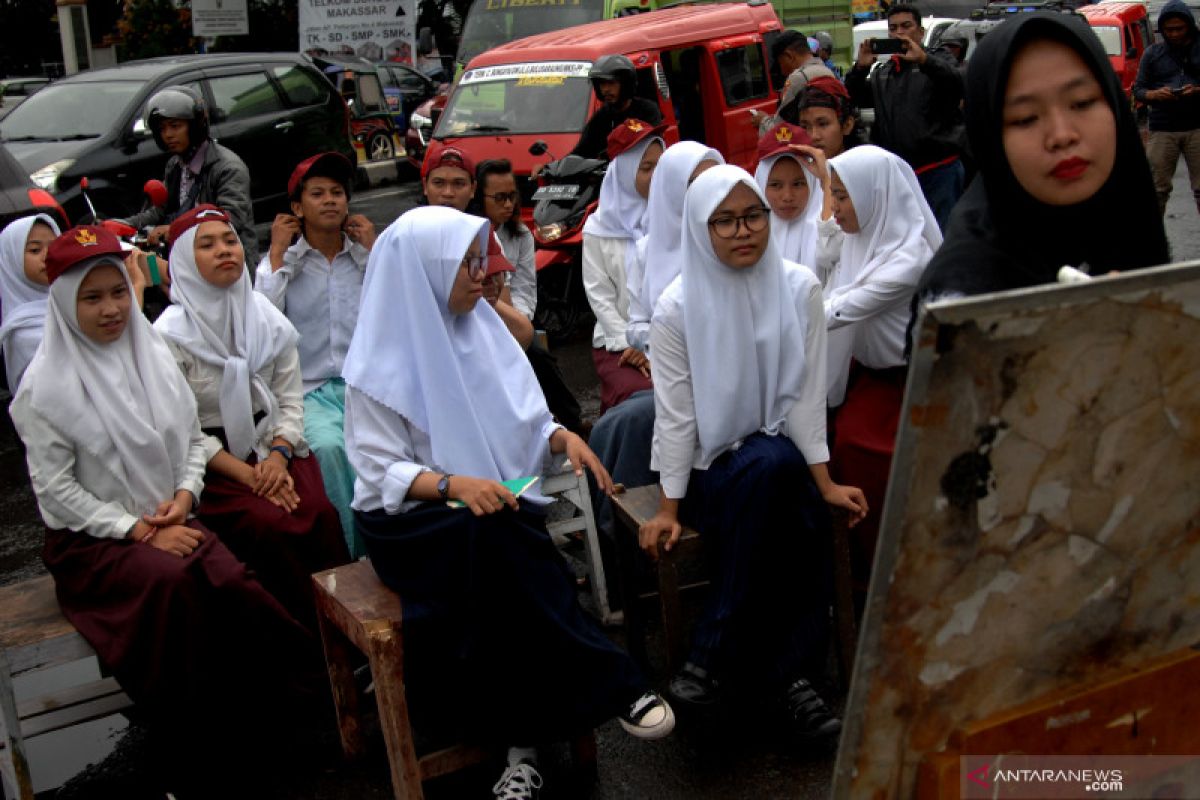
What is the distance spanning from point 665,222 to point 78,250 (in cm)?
229

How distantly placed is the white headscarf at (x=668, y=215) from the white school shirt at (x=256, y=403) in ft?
4.89

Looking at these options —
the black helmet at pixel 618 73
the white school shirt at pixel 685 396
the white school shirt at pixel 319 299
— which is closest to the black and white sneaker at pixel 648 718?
the white school shirt at pixel 685 396

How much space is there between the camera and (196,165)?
19.9ft

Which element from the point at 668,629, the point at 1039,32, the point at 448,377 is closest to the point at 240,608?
the point at 448,377

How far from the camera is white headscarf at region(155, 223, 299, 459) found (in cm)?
402

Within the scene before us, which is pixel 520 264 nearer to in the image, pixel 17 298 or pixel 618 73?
pixel 17 298

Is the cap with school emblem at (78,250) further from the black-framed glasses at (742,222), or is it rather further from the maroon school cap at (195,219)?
the black-framed glasses at (742,222)

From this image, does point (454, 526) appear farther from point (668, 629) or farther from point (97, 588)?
point (97, 588)

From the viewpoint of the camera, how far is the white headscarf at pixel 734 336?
3484 mm

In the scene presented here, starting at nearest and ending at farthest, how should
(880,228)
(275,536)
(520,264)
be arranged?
(275,536), (880,228), (520,264)

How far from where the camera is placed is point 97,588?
10.9 feet

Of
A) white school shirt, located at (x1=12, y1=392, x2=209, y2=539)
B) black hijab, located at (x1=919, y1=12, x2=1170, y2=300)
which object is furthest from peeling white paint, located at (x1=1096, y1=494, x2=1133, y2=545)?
white school shirt, located at (x1=12, y1=392, x2=209, y2=539)

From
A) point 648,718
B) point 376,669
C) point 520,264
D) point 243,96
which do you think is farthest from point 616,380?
point 243,96

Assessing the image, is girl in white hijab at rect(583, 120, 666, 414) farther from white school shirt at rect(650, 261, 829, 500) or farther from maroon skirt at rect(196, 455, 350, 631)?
maroon skirt at rect(196, 455, 350, 631)
